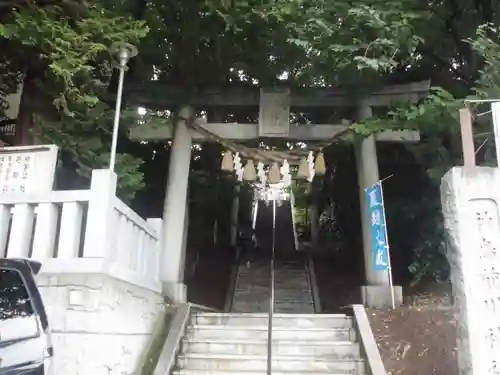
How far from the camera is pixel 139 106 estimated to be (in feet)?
34.9

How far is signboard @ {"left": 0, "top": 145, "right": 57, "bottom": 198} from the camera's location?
5.76m

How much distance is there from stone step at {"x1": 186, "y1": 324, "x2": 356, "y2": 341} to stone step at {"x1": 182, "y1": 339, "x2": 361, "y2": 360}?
8.4 inches

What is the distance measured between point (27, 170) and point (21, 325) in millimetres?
2631

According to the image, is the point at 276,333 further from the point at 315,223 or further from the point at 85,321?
the point at 315,223

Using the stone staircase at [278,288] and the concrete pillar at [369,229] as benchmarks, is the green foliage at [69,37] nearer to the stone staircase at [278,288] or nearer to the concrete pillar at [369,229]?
the concrete pillar at [369,229]

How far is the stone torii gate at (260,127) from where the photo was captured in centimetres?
995

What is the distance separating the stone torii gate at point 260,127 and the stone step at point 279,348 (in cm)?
268

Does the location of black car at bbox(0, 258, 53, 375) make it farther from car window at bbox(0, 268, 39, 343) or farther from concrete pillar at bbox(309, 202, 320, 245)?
concrete pillar at bbox(309, 202, 320, 245)

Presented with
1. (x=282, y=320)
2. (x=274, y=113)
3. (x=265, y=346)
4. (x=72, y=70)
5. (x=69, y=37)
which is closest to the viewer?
(x=72, y=70)

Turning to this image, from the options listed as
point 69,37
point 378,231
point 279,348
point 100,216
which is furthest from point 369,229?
point 69,37

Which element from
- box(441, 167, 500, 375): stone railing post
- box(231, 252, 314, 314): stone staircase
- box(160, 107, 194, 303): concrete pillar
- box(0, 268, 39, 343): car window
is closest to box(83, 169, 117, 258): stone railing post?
box(0, 268, 39, 343): car window

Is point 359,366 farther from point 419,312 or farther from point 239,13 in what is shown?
point 239,13

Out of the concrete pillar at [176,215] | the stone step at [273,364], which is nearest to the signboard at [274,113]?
the concrete pillar at [176,215]

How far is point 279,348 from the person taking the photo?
23.5ft
